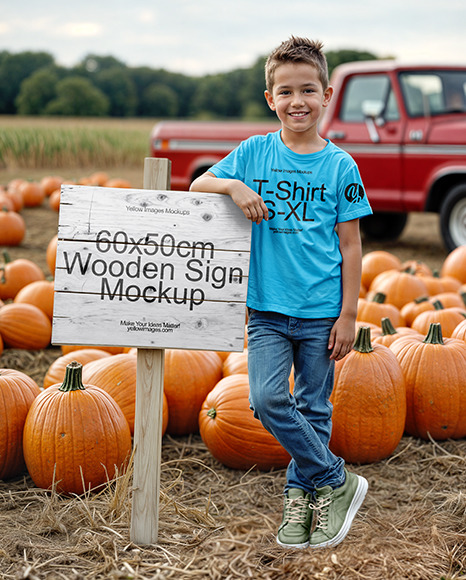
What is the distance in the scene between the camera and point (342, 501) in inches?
98.0

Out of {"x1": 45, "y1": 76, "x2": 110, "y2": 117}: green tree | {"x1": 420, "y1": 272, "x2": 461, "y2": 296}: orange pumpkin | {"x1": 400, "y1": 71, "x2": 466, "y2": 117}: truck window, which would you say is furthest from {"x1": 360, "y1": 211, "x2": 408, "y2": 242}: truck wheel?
{"x1": 45, "y1": 76, "x2": 110, "y2": 117}: green tree

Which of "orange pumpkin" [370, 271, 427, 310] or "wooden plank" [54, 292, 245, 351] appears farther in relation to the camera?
"orange pumpkin" [370, 271, 427, 310]

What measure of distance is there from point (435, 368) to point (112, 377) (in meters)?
1.67

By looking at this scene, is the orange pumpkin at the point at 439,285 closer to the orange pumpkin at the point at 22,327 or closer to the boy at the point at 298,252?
the orange pumpkin at the point at 22,327

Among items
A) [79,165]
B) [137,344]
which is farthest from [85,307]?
[79,165]

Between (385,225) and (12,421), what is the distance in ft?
26.1

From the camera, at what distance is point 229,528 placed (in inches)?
101

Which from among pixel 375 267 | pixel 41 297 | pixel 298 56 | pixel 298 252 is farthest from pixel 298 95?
pixel 375 267

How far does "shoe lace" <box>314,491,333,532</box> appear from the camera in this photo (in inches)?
96.2

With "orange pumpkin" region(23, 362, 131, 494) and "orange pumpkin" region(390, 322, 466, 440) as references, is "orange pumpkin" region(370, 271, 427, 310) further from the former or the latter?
"orange pumpkin" region(23, 362, 131, 494)

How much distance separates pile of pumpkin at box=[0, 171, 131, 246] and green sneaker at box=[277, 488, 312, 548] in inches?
231

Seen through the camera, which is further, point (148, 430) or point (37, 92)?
point (37, 92)

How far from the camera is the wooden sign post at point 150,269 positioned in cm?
229

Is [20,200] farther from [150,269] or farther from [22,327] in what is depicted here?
[150,269]
